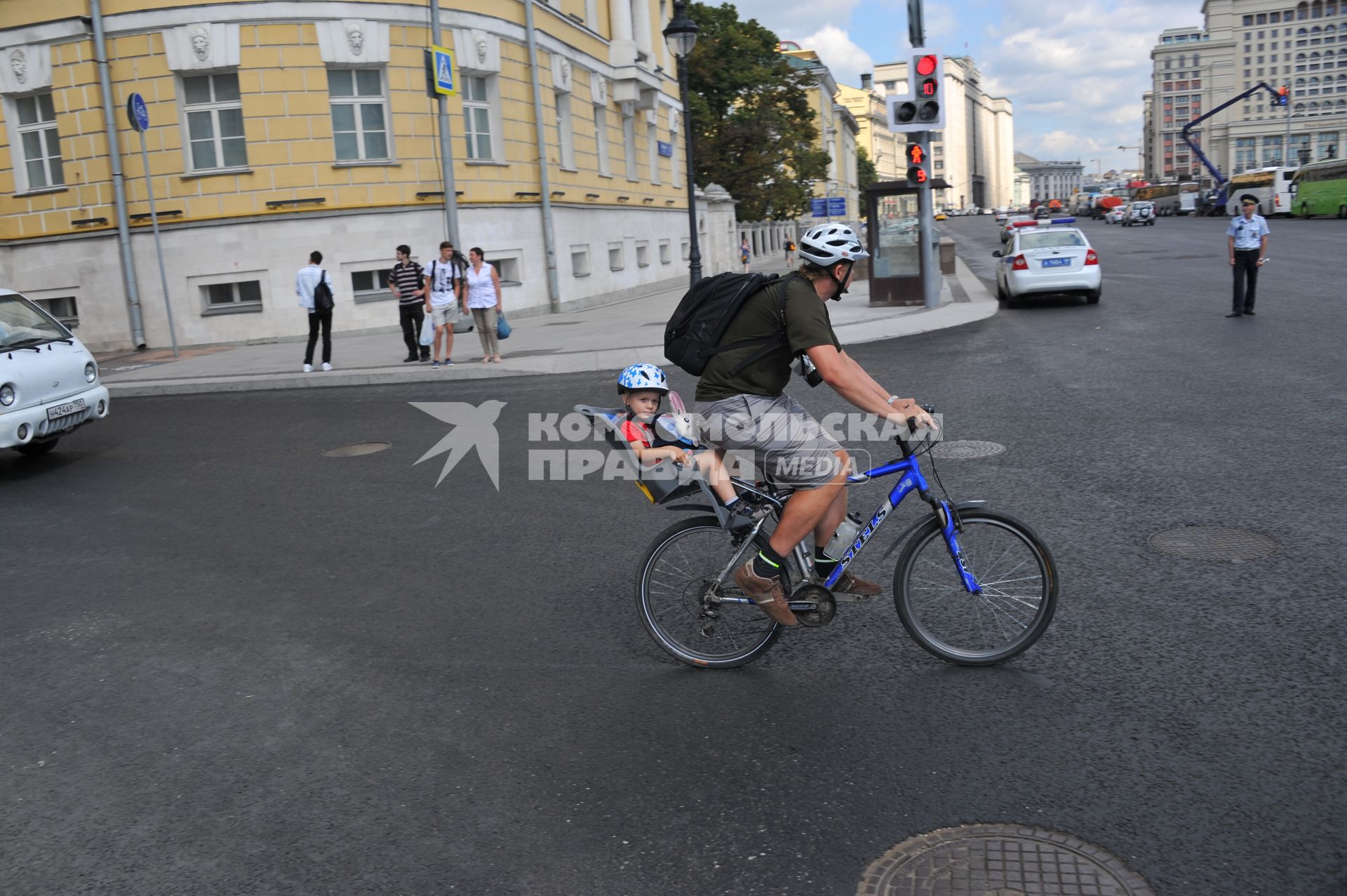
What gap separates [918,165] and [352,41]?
1172 cm

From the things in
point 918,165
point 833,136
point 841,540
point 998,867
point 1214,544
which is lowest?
point 998,867

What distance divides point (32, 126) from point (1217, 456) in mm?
24021

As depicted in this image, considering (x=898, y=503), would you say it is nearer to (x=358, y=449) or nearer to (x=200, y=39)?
(x=358, y=449)

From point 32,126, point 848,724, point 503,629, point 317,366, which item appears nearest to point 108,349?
point 32,126

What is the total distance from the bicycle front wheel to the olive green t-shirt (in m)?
0.94

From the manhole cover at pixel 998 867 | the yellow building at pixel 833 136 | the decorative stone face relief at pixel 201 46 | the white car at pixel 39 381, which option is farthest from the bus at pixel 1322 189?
the manhole cover at pixel 998 867

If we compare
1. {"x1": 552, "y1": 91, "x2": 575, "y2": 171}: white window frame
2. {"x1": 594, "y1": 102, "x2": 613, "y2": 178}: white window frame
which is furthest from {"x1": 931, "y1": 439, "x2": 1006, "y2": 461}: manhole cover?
{"x1": 594, "y1": 102, "x2": 613, "y2": 178}: white window frame

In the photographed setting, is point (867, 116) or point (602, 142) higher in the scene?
point (867, 116)

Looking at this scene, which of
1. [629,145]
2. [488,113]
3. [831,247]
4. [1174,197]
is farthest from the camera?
[1174,197]

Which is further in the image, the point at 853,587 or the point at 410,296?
the point at 410,296

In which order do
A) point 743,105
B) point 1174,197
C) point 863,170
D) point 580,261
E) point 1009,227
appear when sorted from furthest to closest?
point 863,170
point 1174,197
point 1009,227
point 743,105
point 580,261

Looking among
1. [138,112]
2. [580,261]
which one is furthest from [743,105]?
[138,112]

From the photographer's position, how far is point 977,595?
15.7 ft

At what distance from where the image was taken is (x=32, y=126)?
75.6ft
